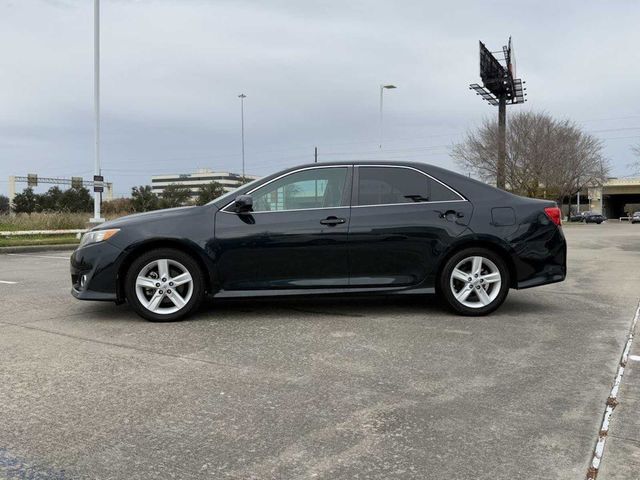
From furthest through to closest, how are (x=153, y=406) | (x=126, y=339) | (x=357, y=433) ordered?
(x=126, y=339)
(x=153, y=406)
(x=357, y=433)

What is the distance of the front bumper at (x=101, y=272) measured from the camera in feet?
18.2

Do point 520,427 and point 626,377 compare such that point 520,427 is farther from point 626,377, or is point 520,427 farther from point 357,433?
point 626,377

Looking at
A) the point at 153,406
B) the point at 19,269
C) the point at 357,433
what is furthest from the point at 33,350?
the point at 19,269

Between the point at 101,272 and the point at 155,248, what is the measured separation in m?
0.56

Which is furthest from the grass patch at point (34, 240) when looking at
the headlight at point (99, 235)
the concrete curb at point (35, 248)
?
the headlight at point (99, 235)

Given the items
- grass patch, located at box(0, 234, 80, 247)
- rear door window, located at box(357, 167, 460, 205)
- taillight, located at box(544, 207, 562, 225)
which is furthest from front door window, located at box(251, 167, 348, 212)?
grass patch, located at box(0, 234, 80, 247)

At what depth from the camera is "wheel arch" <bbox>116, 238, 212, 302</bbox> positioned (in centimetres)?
557

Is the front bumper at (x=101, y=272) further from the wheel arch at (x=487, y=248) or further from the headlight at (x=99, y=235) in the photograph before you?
the wheel arch at (x=487, y=248)

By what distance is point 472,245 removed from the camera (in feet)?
19.3

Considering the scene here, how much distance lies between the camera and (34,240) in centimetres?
1820

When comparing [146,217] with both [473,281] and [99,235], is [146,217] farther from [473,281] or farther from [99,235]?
[473,281]

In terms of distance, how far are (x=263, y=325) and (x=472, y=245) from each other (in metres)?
2.30

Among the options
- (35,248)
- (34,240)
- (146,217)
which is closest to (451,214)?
(146,217)

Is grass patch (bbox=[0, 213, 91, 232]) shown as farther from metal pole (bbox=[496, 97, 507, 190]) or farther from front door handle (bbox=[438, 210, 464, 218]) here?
metal pole (bbox=[496, 97, 507, 190])
